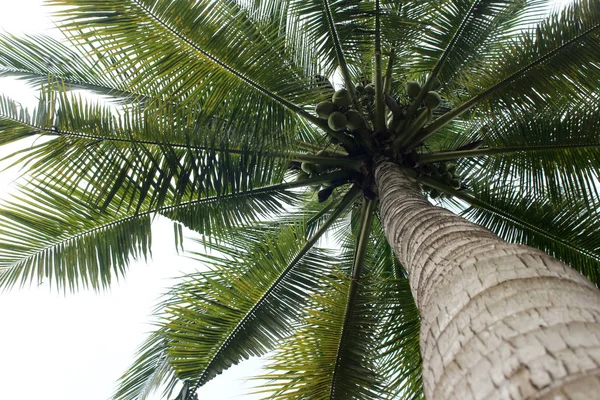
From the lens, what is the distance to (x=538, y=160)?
13.9 feet

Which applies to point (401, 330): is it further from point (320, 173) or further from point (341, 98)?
point (341, 98)

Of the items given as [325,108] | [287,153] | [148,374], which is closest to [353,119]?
[325,108]

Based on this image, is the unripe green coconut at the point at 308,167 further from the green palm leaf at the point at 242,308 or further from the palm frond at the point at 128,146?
the palm frond at the point at 128,146

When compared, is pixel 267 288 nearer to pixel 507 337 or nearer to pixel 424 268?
pixel 424 268

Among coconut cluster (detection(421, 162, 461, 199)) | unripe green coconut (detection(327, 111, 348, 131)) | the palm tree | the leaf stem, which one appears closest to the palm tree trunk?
the palm tree

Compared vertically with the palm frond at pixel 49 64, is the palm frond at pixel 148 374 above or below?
below

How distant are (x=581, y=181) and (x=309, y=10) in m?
2.70

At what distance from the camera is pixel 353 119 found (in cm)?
407

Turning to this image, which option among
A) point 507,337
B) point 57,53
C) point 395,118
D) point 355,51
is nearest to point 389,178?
point 395,118

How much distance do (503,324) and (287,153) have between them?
2.87 metres

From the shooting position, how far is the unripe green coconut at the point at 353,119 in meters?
4.06

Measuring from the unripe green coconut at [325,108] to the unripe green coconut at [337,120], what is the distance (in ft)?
0.22

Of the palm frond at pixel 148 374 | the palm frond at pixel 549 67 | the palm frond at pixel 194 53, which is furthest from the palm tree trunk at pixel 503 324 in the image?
the palm frond at pixel 148 374

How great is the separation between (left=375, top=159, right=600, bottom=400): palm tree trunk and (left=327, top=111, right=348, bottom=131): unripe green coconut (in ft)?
7.01
